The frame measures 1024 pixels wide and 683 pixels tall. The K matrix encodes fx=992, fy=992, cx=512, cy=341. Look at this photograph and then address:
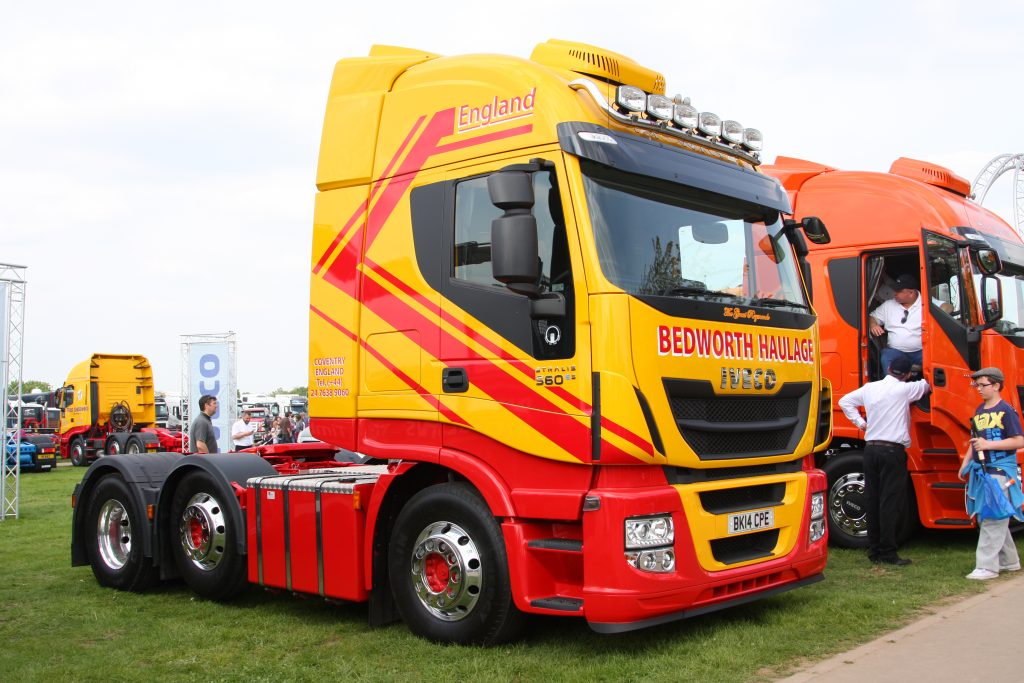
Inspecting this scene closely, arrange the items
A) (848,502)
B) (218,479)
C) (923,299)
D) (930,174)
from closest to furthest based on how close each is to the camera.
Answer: (218,479), (923,299), (848,502), (930,174)

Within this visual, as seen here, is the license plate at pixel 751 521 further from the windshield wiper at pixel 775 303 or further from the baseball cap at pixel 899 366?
the baseball cap at pixel 899 366

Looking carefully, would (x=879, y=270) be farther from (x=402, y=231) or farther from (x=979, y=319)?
(x=402, y=231)

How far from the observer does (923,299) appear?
353 inches

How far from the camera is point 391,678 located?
18.2 feet

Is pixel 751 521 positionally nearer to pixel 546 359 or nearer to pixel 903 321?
pixel 546 359

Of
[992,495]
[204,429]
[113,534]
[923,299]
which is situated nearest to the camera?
[992,495]

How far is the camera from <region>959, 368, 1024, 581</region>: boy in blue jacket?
7855 mm

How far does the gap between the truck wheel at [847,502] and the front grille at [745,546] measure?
A: 3.59 meters

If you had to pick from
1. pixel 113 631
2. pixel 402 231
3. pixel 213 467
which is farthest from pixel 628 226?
pixel 113 631

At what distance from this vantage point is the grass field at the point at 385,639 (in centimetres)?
561

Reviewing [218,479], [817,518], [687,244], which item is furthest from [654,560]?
[218,479]

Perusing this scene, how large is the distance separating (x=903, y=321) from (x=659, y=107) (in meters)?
4.43

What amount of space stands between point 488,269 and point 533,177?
24.6 inches

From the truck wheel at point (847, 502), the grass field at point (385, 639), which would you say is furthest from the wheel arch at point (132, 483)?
the truck wheel at point (847, 502)
